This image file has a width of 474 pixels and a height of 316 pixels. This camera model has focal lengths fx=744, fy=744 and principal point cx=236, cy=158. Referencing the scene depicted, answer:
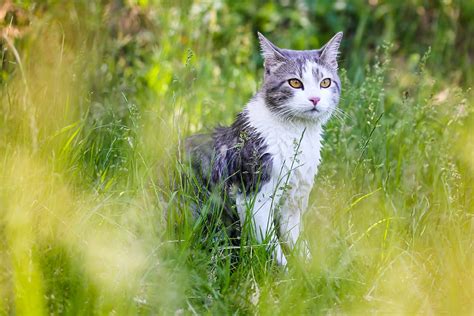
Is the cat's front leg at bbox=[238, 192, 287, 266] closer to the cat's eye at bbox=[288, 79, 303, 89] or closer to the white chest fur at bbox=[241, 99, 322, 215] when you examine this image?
the white chest fur at bbox=[241, 99, 322, 215]

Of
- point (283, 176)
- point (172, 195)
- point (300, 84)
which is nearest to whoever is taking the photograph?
point (172, 195)

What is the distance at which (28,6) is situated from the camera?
13.9 feet

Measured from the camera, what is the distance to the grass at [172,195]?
2.83m

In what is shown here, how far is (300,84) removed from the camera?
3553 millimetres

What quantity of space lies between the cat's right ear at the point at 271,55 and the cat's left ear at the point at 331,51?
8.4 inches

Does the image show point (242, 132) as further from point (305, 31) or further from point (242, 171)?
point (305, 31)

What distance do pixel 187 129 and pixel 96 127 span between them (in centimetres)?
80

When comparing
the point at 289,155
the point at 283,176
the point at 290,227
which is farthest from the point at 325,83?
the point at 290,227

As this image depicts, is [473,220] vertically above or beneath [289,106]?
beneath

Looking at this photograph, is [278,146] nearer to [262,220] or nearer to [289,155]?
[289,155]

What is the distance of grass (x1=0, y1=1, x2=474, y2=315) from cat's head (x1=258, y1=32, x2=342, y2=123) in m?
0.27

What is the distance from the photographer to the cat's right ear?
3670 millimetres

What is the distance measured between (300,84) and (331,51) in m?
0.32

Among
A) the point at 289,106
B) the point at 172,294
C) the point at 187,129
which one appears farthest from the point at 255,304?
the point at 187,129
